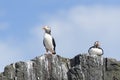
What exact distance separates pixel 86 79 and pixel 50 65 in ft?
7.59

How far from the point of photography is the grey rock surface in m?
115

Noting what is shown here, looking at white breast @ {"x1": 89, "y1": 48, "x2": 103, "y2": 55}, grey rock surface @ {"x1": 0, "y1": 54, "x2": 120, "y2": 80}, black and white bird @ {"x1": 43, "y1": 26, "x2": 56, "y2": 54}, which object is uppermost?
black and white bird @ {"x1": 43, "y1": 26, "x2": 56, "y2": 54}

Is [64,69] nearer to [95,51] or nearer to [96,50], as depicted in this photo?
[95,51]

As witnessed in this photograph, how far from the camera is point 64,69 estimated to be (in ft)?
379

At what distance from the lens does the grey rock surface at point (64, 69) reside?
376ft

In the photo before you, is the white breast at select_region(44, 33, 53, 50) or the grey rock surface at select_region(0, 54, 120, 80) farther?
the white breast at select_region(44, 33, 53, 50)

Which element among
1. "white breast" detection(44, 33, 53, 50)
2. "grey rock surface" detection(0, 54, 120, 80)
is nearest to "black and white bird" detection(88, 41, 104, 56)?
"grey rock surface" detection(0, 54, 120, 80)

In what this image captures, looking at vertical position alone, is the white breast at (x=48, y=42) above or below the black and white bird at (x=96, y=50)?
above

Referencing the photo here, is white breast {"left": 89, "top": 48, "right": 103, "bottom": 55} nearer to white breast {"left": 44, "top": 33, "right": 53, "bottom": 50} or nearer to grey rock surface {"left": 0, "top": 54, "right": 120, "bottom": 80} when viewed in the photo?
grey rock surface {"left": 0, "top": 54, "right": 120, "bottom": 80}

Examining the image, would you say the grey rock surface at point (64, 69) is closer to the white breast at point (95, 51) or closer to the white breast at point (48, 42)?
the white breast at point (48, 42)

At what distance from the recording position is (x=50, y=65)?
115625 millimetres

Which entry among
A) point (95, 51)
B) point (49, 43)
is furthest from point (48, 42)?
point (95, 51)

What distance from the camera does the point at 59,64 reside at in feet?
379

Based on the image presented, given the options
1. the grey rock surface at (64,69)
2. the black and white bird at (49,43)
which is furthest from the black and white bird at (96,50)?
→ the black and white bird at (49,43)
